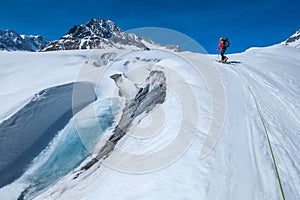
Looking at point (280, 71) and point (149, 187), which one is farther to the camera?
point (280, 71)

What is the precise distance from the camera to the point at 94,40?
138375 millimetres

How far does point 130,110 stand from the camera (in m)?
10.5

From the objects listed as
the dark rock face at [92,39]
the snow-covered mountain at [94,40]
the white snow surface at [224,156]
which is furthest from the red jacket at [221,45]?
the dark rock face at [92,39]

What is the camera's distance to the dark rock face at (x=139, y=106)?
7891 millimetres

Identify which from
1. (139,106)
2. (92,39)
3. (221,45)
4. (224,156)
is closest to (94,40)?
(92,39)

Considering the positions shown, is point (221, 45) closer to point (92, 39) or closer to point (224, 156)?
point (224, 156)

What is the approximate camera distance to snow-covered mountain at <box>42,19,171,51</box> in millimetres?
138250

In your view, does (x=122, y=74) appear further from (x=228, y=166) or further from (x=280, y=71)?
(x=228, y=166)

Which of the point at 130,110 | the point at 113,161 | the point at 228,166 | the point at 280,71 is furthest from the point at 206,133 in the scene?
the point at 280,71

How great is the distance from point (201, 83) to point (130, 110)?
339 centimetres

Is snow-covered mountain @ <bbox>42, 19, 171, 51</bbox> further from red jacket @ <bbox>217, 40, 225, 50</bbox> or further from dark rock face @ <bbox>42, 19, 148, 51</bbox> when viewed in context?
red jacket @ <bbox>217, 40, 225, 50</bbox>

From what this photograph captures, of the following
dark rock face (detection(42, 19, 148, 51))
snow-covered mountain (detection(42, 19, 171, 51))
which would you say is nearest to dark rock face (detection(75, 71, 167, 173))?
snow-covered mountain (detection(42, 19, 171, 51))

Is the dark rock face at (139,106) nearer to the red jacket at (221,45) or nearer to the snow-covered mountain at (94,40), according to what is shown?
the red jacket at (221,45)

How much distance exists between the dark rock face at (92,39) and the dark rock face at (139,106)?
11972 cm
